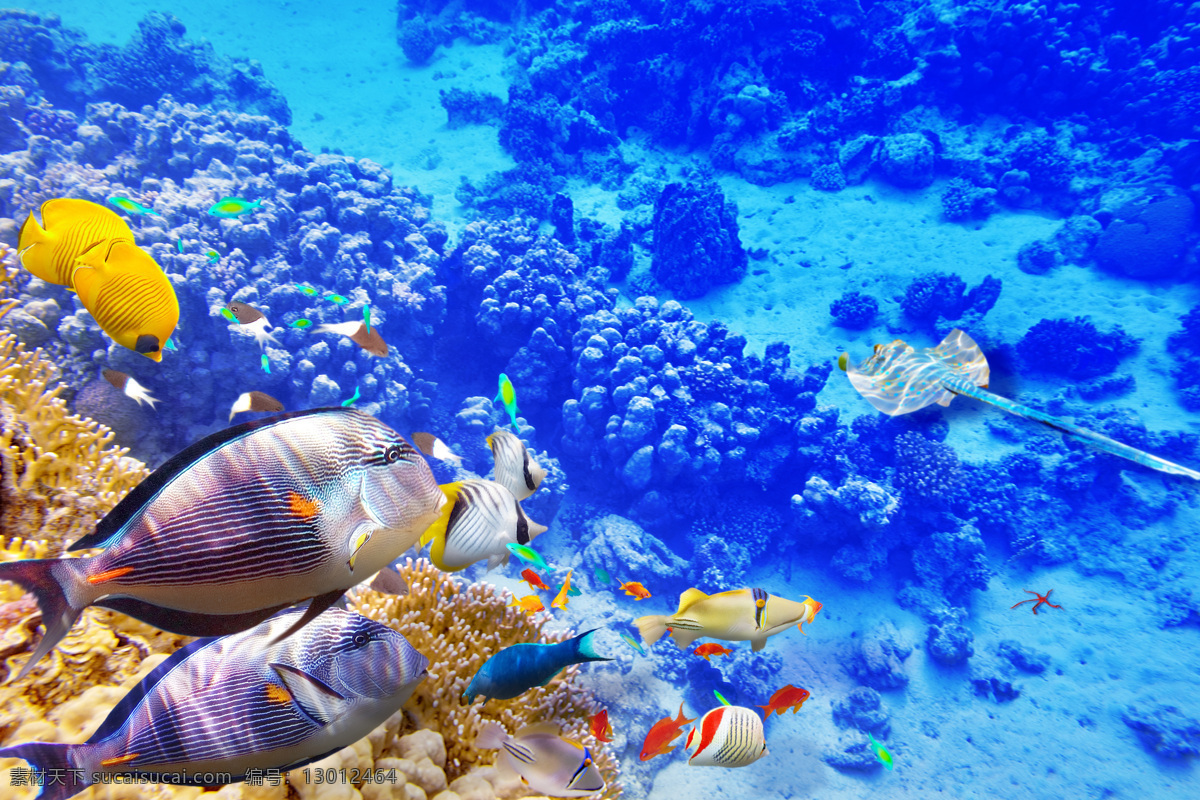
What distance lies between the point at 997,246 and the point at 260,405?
19.4 metres

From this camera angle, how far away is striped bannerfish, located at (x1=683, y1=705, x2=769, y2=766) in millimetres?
2561

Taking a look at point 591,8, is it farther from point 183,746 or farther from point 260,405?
point 183,746

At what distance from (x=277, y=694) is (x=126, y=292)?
2128mm

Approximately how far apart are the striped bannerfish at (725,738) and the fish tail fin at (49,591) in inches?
104

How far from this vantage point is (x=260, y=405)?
2221 millimetres

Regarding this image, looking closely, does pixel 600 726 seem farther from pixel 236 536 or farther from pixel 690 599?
pixel 236 536

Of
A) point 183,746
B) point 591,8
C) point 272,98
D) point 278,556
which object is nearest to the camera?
point 278,556

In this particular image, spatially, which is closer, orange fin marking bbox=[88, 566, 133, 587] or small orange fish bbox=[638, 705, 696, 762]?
orange fin marking bbox=[88, 566, 133, 587]

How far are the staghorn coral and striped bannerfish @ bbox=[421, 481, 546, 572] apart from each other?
3.20 ft

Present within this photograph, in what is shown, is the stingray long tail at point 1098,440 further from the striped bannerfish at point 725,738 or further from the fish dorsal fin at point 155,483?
the fish dorsal fin at point 155,483

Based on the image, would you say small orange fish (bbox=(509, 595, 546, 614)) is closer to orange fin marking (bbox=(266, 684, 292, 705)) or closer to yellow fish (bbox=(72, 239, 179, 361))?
orange fin marking (bbox=(266, 684, 292, 705))

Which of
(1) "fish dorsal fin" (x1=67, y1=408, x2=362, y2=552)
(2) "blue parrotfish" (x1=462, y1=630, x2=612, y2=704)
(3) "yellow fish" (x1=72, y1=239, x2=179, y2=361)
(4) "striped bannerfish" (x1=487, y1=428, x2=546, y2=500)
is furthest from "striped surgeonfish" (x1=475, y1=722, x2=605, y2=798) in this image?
(3) "yellow fish" (x1=72, y1=239, x2=179, y2=361)

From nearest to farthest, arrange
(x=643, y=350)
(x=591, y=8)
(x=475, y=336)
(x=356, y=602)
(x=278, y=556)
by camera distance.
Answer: (x=278, y=556) → (x=356, y=602) → (x=643, y=350) → (x=475, y=336) → (x=591, y=8)

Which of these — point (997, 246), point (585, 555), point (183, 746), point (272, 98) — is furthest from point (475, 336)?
point (997, 246)
